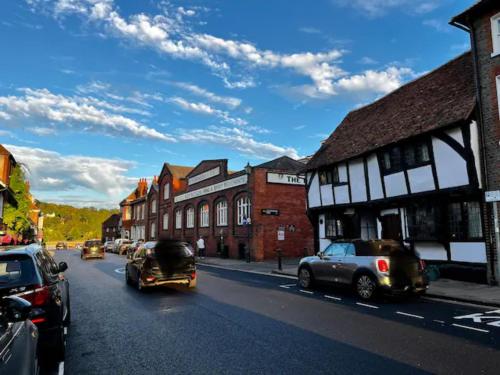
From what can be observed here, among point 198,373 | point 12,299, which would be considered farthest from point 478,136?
point 12,299

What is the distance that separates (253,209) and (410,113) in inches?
Answer: 541

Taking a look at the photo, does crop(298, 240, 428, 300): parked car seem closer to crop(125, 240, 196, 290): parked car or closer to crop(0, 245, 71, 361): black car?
crop(125, 240, 196, 290): parked car

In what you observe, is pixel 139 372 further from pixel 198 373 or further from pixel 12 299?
pixel 12 299

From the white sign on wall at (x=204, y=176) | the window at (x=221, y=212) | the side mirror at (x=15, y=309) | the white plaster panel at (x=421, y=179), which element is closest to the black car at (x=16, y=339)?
the side mirror at (x=15, y=309)

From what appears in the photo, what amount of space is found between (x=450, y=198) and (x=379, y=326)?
8380 mm

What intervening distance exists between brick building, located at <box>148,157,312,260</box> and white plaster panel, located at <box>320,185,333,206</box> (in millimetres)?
4142

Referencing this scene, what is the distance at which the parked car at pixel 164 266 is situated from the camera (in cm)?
1206

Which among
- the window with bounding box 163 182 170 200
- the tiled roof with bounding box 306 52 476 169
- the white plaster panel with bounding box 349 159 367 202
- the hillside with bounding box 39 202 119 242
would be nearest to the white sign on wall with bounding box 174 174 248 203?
the window with bounding box 163 182 170 200

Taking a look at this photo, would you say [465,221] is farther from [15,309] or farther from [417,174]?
[15,309]

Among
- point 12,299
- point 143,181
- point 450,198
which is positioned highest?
point 143,181

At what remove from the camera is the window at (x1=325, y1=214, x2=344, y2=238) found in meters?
19.4

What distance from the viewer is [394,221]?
16219 millimetres

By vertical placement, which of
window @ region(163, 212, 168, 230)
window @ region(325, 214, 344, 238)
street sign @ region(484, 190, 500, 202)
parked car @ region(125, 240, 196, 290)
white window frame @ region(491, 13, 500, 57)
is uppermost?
white window frame @ region(491, 13, 500, 57)

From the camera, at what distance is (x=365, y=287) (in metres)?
Result: 10.4
